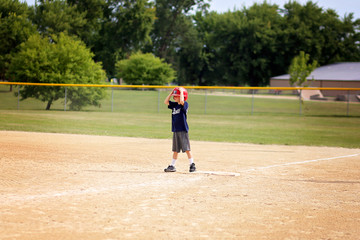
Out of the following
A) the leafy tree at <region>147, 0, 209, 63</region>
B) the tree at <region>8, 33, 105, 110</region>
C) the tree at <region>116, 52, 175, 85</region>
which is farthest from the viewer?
the leafy tree at <region>147, 0, 209, 63</region>

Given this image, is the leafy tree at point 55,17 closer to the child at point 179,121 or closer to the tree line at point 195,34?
the tree line at point 195,34

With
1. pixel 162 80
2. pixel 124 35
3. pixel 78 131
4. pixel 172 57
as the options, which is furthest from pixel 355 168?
pixel 172 57

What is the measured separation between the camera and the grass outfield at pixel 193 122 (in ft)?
58.3

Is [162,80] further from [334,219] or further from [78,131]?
[334,219]

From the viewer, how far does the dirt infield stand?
521 centimetres

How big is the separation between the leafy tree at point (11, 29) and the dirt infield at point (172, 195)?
36.9 m

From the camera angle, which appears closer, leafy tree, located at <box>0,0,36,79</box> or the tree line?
leafy tree, located at <box>0,0,36,79</box>

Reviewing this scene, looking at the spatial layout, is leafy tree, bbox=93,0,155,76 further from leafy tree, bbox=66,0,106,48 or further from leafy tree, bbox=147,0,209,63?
leafy tree, bbox=147,0,209,63

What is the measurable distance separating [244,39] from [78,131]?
207ft

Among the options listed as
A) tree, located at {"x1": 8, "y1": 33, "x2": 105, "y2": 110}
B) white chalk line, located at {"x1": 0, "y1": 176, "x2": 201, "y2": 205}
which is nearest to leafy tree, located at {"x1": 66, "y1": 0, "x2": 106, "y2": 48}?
tree, located at {"x1": 8, "y1": 33, "x2": 105, "y2": 110}

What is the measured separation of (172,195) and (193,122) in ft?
55.6

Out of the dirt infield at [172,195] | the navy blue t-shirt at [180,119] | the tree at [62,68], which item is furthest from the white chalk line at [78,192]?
the tree at [62,68]

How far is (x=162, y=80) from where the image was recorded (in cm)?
5394

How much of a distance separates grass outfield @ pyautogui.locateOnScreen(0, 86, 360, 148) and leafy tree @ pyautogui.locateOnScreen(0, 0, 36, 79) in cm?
1804
